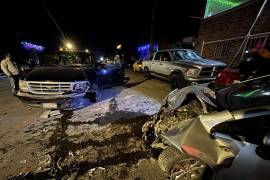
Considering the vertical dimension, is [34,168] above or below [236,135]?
below

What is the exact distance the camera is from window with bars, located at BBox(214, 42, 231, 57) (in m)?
10.3

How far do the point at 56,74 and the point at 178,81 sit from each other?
15.1 feet

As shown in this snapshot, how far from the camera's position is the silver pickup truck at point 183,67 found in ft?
20.5

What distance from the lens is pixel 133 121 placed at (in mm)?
4500

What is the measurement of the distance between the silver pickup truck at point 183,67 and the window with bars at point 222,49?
12.9 feet

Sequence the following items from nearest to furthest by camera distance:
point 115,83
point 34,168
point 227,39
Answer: point 34,168, point 115,83, point 227,39

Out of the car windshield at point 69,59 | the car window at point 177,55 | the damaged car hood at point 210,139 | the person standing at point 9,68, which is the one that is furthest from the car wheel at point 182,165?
the person standing at point 9,68

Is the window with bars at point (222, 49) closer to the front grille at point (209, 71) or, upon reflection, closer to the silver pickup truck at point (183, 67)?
the silver pickup truck at point (183, 67)

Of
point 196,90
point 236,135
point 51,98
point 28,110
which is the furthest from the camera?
point 28,110

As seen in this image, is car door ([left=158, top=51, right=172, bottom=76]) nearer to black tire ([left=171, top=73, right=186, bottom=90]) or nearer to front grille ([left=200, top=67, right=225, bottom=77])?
black tire ([left=171, top=73, right=186, bottom=90])

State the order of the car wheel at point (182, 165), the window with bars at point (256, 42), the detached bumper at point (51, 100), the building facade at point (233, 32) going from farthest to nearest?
the building facade at point (233, 32)
the window with bars at point (256, 42)
the detached bumper at point (51, 100)
the car wheel at point (182, 165)

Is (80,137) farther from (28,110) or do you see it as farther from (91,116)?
(28,110)

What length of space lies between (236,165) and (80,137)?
3.09 meters

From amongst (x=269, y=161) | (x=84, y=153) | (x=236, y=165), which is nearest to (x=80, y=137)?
(x=84, y=153)
